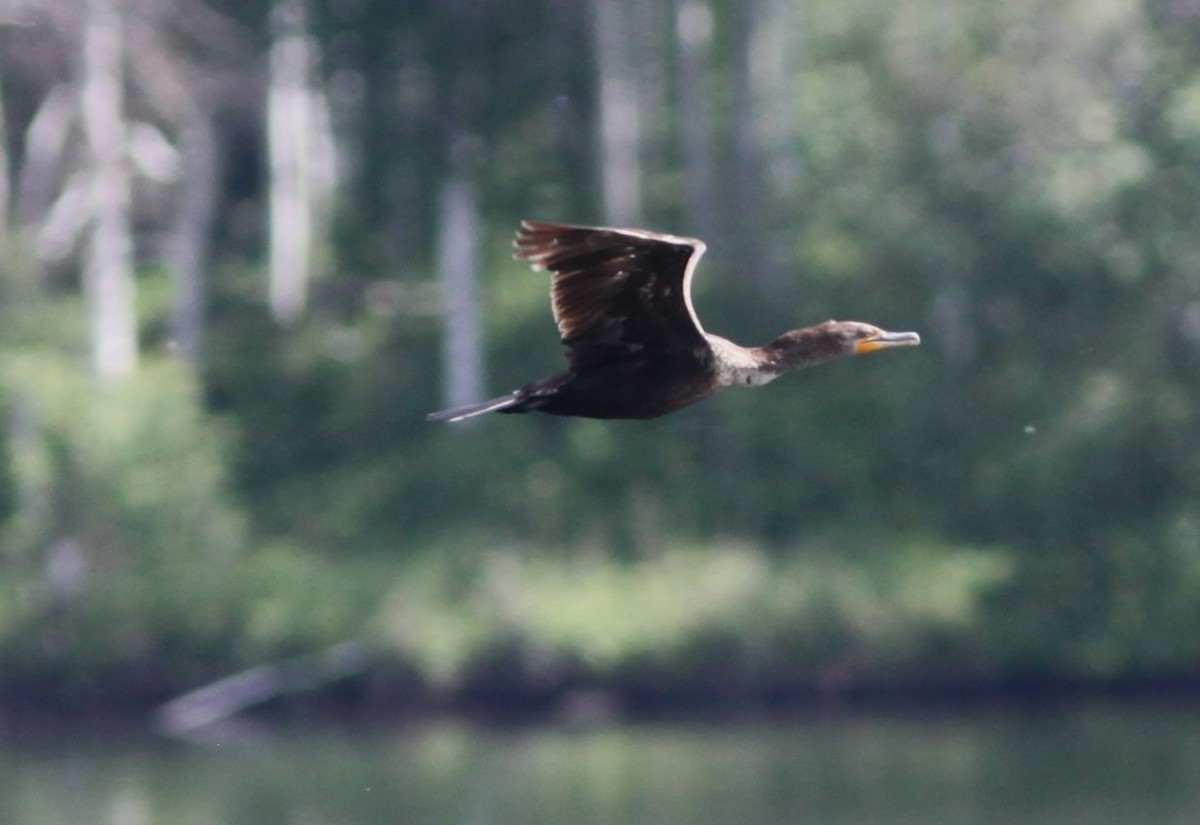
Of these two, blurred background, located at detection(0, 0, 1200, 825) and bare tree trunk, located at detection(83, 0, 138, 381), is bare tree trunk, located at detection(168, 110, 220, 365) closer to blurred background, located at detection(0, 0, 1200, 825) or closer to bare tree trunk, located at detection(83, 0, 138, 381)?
blurred background, located at detection(0, 0, 1200, 825)

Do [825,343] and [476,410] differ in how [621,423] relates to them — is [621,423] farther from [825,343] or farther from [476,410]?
[476,410]

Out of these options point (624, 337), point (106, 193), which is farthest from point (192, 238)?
point (624, 337)

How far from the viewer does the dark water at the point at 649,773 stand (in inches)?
678

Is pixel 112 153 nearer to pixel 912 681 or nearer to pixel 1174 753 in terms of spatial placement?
pixel 912 681

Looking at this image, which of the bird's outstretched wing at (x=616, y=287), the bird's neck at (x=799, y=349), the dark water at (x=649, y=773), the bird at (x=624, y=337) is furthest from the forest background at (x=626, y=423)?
the bird's outstretched wing at (x=616, y=287)

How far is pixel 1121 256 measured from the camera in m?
20.3

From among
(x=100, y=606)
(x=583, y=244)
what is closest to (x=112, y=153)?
(x=100, y=606)

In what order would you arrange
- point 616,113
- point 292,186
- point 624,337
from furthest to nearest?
point 292,186 < point 616,113 < point 624,337

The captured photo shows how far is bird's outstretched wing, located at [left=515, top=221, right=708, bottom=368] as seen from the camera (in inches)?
286

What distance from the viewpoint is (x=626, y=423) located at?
23.0 m

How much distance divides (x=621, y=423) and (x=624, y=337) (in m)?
15.0

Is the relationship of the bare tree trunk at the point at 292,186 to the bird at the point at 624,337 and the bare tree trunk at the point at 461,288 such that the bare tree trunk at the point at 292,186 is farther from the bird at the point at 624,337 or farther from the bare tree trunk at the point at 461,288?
the bird at the point at 624,337

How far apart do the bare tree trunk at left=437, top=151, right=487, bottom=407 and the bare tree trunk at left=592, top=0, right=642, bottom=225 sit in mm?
2040

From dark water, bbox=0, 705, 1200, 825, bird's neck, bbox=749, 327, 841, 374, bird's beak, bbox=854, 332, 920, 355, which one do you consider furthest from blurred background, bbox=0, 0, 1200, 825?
bird's neck, bbox=749, 327, 841, 374
